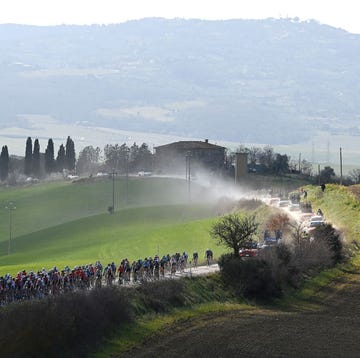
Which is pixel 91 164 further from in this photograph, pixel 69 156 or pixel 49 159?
pixel 49 159

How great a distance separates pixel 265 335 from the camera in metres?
43.3

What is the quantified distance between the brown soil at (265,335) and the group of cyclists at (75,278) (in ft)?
15.6

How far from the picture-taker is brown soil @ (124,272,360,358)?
4034cm

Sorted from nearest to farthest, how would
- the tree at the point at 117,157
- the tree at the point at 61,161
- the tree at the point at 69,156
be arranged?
the tree at the point at 61,161
the tree at the point at 69,156
the tree at the point at 117,157

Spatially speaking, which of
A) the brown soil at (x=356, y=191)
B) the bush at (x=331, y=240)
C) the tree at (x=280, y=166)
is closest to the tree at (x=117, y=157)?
the tree at (x=280, y=166)

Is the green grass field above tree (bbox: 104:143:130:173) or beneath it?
beneath

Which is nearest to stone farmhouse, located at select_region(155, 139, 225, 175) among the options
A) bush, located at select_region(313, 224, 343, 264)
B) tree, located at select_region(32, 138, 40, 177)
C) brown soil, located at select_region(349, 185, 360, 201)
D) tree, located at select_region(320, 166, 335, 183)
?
tree, located at select_region(320, 166, 335, 183)

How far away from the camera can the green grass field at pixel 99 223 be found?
258 ft

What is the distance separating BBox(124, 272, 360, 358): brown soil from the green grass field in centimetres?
2079

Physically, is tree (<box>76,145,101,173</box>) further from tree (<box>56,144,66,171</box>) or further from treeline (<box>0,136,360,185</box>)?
tree (<box>56,144,66,171</box>)

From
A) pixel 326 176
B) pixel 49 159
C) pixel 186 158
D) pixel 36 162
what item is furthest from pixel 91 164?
pixel 326 176

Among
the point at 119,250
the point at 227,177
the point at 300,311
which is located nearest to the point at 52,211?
the point at 227,177

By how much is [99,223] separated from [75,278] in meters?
57.1

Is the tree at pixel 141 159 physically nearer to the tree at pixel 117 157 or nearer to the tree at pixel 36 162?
the tree at pixel 117 157
